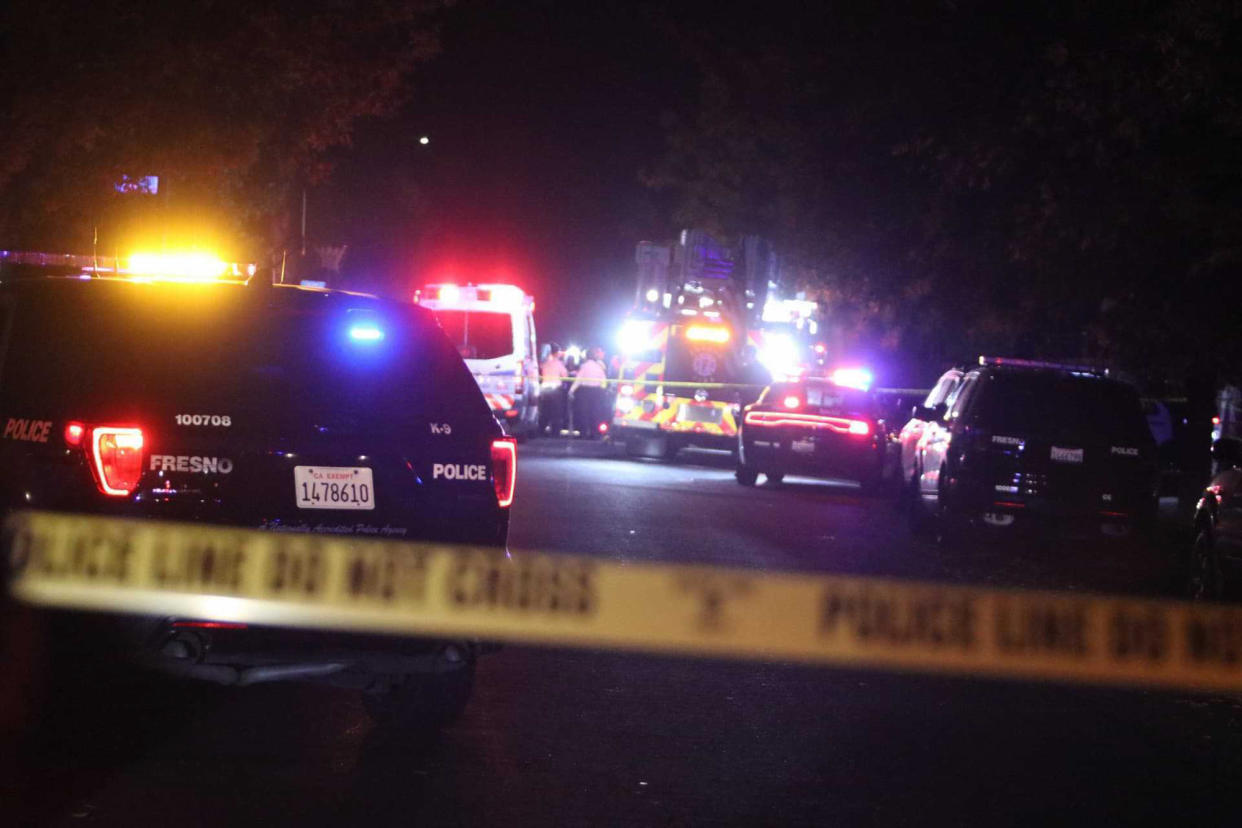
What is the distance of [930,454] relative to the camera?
17141 mm

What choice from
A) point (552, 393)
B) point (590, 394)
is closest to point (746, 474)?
point (590, 394)

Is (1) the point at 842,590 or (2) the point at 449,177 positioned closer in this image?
(1) the point at 842,590

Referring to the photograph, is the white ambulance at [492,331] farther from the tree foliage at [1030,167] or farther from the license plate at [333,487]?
the license plate at [333,487]

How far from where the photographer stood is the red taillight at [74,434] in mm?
6271

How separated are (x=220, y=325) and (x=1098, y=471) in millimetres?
10394

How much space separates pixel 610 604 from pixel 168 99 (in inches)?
436

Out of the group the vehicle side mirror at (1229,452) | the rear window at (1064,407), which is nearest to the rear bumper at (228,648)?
the vehicle side mirror at (1229,452)

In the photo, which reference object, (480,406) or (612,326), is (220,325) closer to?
(480,406)

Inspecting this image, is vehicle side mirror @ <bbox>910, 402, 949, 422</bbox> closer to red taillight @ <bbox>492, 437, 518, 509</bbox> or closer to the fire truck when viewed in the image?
the fire truck

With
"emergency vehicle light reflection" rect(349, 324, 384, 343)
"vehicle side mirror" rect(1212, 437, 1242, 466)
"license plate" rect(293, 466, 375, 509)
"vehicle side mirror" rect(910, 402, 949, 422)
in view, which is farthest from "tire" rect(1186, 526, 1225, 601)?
"license plate" rect(293, 466, 375, 509)

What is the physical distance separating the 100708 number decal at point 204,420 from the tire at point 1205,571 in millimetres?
7882

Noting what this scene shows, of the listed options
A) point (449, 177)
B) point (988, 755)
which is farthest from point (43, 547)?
point (449, 177)

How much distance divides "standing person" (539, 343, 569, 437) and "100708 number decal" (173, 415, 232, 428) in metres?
25.1

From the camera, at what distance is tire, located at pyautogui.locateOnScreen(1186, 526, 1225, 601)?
482 inches
